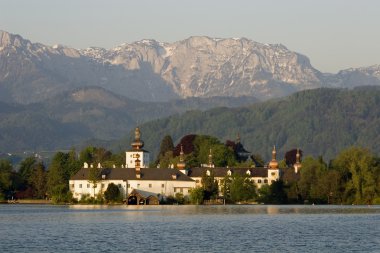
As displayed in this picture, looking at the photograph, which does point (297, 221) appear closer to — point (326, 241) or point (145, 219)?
point (145, 219)

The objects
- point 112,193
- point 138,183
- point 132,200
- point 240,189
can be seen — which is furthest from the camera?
point 240,189

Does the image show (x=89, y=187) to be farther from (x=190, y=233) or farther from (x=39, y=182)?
(x=190, y=233)

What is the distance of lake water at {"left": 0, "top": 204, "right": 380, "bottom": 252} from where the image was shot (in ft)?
222

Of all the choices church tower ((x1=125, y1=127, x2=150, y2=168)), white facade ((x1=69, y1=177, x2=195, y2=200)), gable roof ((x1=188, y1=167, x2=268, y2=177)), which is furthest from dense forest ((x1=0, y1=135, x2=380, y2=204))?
gable roof ((x1=188, y1=167, x2=268, y2=177))

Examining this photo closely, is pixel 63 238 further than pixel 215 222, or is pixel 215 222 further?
pixel 215 222

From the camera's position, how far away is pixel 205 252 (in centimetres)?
6462

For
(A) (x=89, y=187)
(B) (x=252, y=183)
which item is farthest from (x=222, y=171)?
(A) (x=89, y=187)

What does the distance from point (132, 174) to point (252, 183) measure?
1876 centimetres

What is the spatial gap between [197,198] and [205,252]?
295ft

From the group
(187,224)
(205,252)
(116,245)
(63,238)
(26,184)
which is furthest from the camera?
(26,184)

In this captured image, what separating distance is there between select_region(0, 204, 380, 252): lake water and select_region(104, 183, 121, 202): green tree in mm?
Result: 46336

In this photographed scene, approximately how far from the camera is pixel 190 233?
262 feet

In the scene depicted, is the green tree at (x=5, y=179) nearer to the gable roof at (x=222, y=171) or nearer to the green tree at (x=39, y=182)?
the green tree at (x=39, y=182)

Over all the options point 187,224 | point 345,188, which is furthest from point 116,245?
point 345,188
